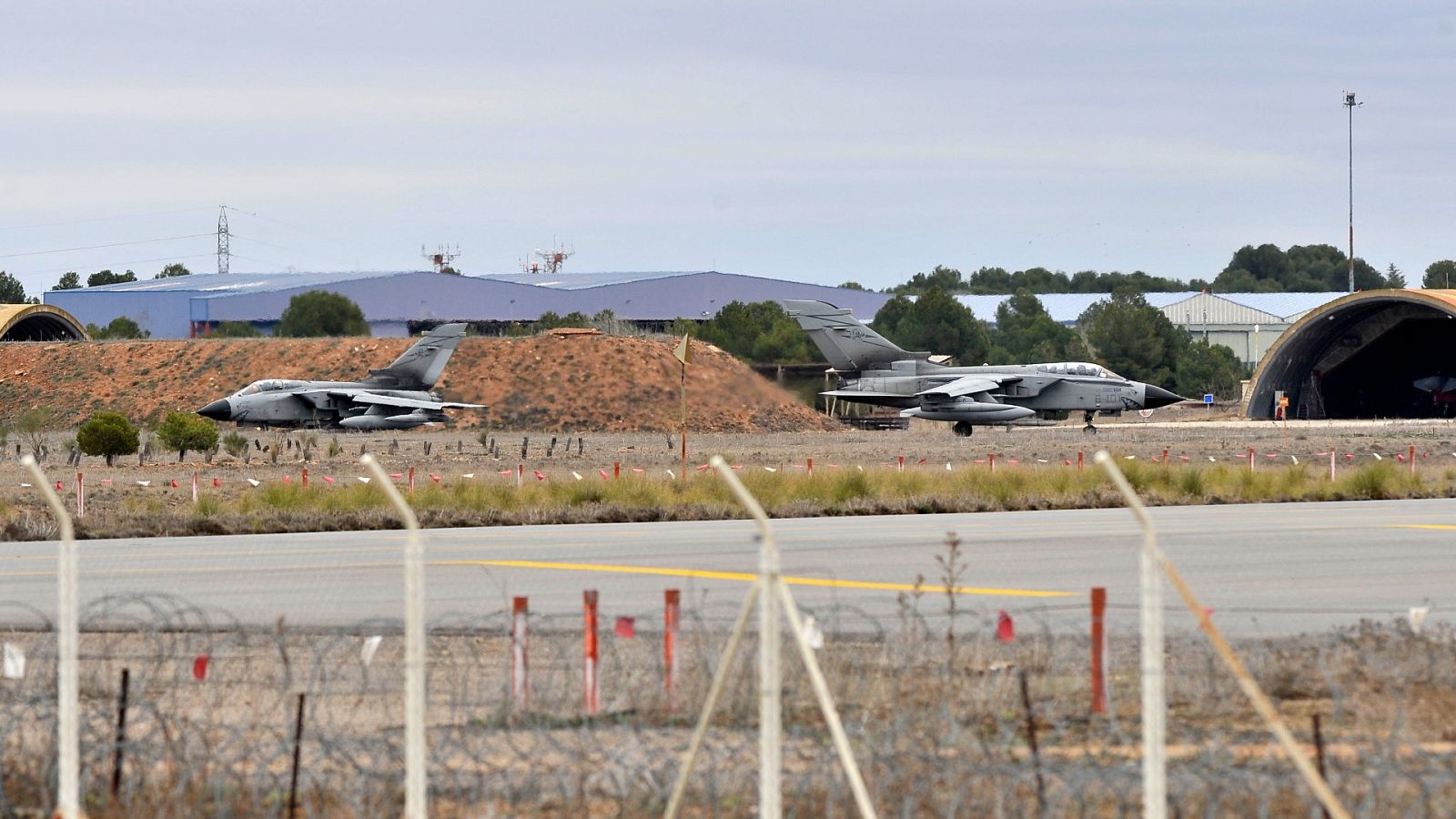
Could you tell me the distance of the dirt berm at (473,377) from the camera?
60.5 meters

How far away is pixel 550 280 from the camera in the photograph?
108000 millimetres

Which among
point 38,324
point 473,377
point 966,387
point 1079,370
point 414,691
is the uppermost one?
point 38,324

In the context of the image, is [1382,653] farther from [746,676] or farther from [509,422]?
[509,422]

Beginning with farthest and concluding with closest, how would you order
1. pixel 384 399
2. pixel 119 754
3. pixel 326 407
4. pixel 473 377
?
pixel 473 377 → pixel 384 399 → pixel 326 407 → pixel 119 754

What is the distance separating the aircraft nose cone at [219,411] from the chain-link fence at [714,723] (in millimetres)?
34670

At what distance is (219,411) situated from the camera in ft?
152

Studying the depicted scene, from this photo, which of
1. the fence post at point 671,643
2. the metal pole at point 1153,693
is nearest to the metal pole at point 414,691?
the metal pole at point 1153,693

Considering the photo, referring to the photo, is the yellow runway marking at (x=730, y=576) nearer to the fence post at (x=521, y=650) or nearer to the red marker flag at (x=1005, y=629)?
the red marker flag at (x=1005, y=629)

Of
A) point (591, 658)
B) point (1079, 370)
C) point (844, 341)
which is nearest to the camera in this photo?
point (591, 658)

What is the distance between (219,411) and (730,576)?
3448 centimetres

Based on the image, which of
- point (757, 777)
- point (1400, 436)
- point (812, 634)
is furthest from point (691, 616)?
point (1400, 436)

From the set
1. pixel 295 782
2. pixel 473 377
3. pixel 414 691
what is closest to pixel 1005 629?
pixel 295 782

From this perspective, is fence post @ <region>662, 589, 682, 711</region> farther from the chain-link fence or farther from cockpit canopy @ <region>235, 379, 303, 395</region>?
cockpit canopy @ <region>235, 379, 303, 395</region>

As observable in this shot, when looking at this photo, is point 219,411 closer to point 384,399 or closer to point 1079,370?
point 384,399
